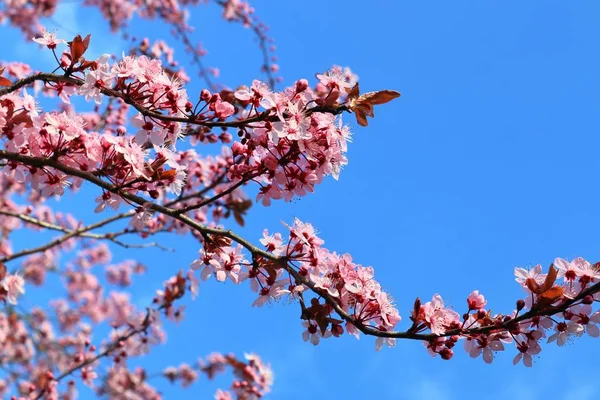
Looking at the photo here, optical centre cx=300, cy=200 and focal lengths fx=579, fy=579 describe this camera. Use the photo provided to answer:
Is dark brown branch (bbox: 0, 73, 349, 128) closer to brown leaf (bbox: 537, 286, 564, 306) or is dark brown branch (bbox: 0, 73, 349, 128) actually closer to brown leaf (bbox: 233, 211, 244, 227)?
brown leaf (bbox: 537, 286, 564, 306)

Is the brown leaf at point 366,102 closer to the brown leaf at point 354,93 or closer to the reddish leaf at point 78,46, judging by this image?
the brown leaf at point 354,93

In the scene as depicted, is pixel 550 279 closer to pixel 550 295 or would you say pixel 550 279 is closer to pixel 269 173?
pixel 550 295

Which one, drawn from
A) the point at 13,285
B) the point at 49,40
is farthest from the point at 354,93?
Result: the point at 13,285

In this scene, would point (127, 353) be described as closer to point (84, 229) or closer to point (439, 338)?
point (84, 229)

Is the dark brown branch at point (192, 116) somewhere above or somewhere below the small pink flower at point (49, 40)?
below

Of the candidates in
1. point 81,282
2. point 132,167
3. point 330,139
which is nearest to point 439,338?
point 330,139

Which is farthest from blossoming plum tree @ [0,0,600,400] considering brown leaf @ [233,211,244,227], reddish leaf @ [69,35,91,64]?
brown leaf @ [233,211,244,227]

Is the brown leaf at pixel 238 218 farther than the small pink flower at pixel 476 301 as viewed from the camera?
Yes

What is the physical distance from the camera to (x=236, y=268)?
9.60 feet

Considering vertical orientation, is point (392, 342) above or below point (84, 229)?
below

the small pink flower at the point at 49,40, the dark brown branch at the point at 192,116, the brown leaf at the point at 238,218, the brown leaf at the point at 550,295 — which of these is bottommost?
the brown leaf at the point at 550,295

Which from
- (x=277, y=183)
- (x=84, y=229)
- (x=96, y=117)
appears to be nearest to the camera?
(x=277, y=183)

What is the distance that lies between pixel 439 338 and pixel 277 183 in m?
1.04

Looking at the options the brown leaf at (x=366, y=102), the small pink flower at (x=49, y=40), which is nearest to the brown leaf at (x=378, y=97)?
the brown leaf at (x=366, y=102)
